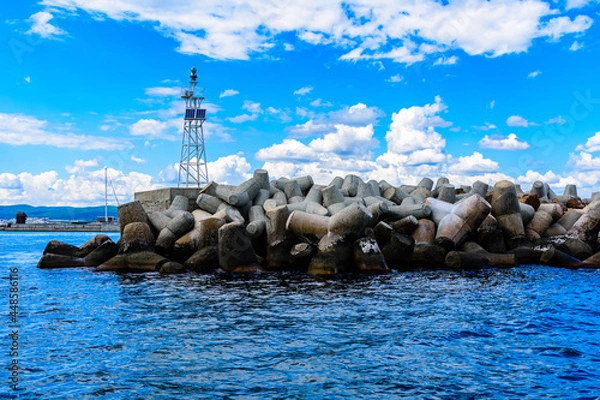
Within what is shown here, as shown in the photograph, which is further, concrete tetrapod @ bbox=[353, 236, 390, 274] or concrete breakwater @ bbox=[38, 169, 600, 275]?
concrete breakwater @ bbox=[38, 169, 600, 275]

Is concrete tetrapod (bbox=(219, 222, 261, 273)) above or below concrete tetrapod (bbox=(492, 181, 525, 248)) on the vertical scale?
below

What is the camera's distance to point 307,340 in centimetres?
952

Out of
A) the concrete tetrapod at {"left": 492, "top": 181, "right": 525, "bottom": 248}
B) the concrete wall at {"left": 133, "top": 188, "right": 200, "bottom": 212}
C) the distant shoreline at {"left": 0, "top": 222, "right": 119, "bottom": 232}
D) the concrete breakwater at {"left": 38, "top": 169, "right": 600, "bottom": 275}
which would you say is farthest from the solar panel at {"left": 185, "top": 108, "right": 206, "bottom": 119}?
the concrete tetrapod at {"left": 492, "top": 181, "right": 525, "bottom": 248}

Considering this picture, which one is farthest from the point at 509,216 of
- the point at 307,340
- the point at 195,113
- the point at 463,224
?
the point at 195,113

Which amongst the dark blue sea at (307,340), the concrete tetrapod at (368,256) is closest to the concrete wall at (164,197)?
the dark blue sea at (307,340)

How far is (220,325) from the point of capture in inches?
421

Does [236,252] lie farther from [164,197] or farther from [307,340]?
[164,197]

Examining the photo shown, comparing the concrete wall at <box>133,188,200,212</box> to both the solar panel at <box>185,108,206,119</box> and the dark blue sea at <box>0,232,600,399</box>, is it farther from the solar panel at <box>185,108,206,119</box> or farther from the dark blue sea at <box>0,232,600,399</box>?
the solar panel at <box>185,108,206,119</box>

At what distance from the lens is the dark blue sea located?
7.42 meters

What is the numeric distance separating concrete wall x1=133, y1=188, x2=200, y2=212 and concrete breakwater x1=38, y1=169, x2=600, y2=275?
1.33 m

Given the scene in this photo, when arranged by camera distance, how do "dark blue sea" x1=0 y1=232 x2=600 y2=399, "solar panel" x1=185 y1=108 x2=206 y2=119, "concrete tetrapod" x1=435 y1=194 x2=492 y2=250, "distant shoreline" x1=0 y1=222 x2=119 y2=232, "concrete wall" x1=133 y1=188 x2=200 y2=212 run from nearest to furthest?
"dark blue sea" x1=0 y1=232 x2=600 y2=399 → "concrete tetrapod" x1=435 y1=194 x2=492 y2=250 → "concrete wall" x1=133 y1=188 x2=200 y2=212 → "solar panel" x1=185 y1=108 x2=206 y2=119 → "distant shoreline" x1=0 y1=222 x2=119 y2=232

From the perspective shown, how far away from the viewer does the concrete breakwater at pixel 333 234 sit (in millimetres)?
17297

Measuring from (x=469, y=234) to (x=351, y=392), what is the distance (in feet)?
44.4

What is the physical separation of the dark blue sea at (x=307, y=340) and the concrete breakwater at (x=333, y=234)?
5.62 ft
